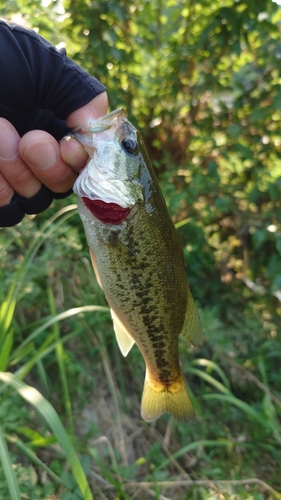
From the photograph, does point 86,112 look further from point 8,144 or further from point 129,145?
point 8,144

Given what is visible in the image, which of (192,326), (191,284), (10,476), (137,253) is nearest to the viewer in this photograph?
(10,476)

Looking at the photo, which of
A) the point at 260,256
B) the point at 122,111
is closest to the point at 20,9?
the point at 122,111

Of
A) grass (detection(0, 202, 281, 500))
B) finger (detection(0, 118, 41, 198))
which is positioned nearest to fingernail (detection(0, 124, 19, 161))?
finger (detection(0, 118, 41, 198))

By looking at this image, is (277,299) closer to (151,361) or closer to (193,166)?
(193,166)

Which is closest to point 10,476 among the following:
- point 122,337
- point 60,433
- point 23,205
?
point 60,433

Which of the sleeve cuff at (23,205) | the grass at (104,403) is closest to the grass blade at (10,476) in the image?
the grass at (104,403)

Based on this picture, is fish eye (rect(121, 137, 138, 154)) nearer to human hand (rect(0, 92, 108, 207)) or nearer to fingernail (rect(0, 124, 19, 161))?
human hand (rect(0, 92, 108, 207))
